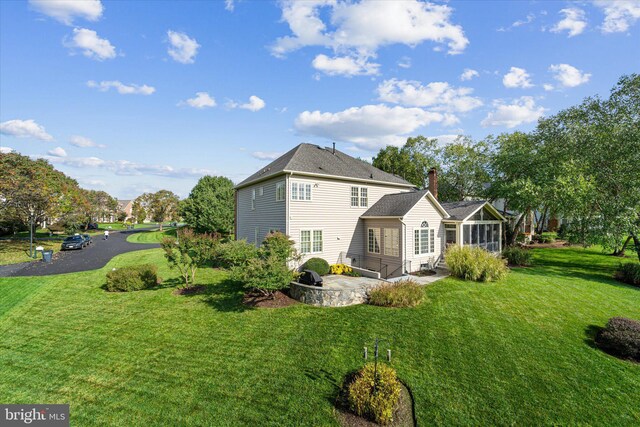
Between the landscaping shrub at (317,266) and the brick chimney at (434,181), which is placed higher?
the brick chimney at (434,181)

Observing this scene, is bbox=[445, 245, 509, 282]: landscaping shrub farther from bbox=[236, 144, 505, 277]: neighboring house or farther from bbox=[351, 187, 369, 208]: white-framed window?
bbox=[351, 187, 369, 208]: white-framed window

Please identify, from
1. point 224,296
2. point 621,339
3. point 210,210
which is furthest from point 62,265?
point 621,339

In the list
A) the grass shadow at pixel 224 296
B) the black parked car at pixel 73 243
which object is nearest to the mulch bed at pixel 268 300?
the grass shadow at pixel 224 296

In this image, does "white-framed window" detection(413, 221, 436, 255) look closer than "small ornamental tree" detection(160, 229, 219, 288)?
No

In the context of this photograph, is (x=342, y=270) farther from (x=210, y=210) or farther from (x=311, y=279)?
(x=210, y=210)

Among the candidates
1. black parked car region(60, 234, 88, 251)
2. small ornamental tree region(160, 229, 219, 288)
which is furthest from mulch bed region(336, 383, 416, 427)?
black parked car region(60, 234, 88, 251)
